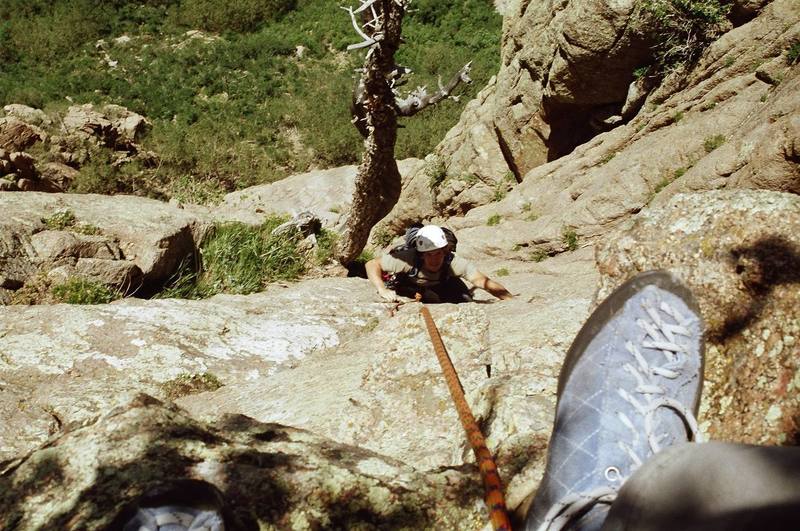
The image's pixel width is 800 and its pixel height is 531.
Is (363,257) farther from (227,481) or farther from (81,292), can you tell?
(227,481)

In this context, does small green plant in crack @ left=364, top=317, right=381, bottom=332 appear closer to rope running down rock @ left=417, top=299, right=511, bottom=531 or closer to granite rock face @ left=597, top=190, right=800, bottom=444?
rope running down rock @ left=417, top=299, right=511, bottom=531

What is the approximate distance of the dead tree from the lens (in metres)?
6.71

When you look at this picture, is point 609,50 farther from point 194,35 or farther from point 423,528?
point 194,35

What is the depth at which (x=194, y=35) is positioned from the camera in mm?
25891

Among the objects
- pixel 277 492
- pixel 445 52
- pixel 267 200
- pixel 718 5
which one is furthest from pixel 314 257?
pixel 445 52

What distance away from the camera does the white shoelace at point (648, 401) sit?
1450 millimetres

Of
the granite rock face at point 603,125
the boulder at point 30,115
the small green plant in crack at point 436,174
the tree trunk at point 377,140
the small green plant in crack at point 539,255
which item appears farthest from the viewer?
the boulder at point 30,115

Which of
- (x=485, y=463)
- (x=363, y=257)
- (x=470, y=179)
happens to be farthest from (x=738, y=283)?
(x=470, y=179)

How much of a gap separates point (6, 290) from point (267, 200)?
31.0ft

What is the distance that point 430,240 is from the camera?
500cm

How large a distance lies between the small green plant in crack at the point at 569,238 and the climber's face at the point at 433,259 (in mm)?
3657

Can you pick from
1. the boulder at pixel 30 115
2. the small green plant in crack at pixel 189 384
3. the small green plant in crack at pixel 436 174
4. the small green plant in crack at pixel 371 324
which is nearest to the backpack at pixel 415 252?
the small green plant in crack at pixel 371 324

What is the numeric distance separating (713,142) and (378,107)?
464 cm

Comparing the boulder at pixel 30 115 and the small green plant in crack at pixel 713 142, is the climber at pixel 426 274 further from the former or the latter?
the boulder at pixel 30 115
